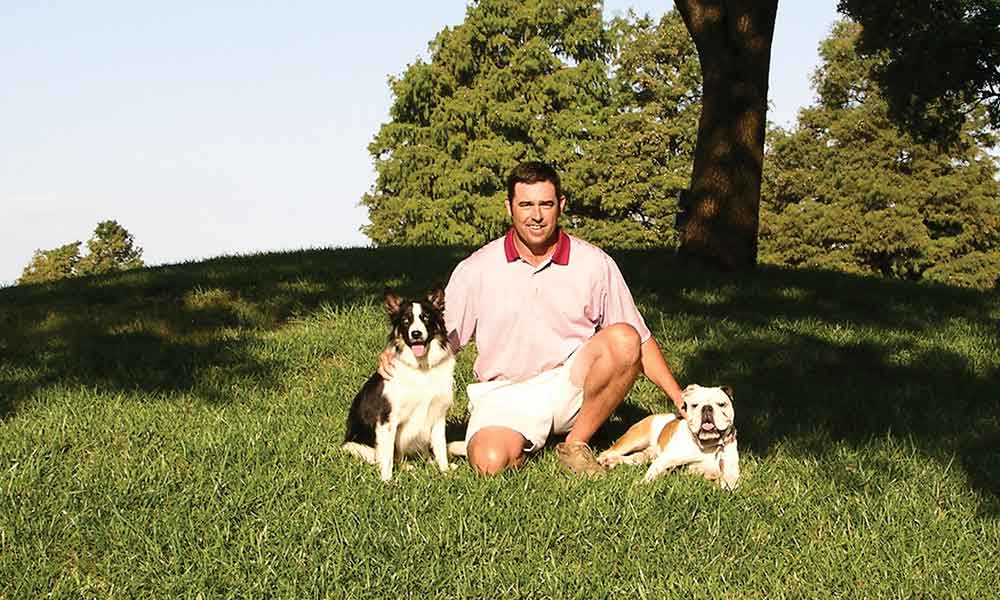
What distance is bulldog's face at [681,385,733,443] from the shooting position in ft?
18.3

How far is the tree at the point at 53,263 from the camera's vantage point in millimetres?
68375

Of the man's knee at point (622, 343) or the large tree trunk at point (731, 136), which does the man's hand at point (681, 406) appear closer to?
the man's knee at point (622, 343)

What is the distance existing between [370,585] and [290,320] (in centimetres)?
607

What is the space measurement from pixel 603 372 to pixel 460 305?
41.3 inches

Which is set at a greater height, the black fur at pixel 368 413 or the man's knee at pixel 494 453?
the black fur at pixel 368 413

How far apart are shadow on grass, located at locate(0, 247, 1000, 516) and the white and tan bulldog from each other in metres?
0.88

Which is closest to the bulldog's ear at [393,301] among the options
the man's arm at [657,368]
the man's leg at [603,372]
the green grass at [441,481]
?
the green grass at [441,481]

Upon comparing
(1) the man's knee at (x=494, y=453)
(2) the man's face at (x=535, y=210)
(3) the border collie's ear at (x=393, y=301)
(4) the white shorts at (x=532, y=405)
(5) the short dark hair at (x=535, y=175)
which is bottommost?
(1) the man's knee at (x=494, y=453)

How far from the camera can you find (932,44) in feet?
61.5

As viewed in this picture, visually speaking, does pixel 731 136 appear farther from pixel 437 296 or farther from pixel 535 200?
pixel 437 296

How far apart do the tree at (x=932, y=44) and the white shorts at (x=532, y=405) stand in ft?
50.4

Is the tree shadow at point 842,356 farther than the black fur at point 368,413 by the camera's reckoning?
Yes

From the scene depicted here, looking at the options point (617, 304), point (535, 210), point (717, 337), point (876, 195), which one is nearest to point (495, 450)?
point (617, 304)

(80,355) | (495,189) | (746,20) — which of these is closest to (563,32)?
(495,189)
